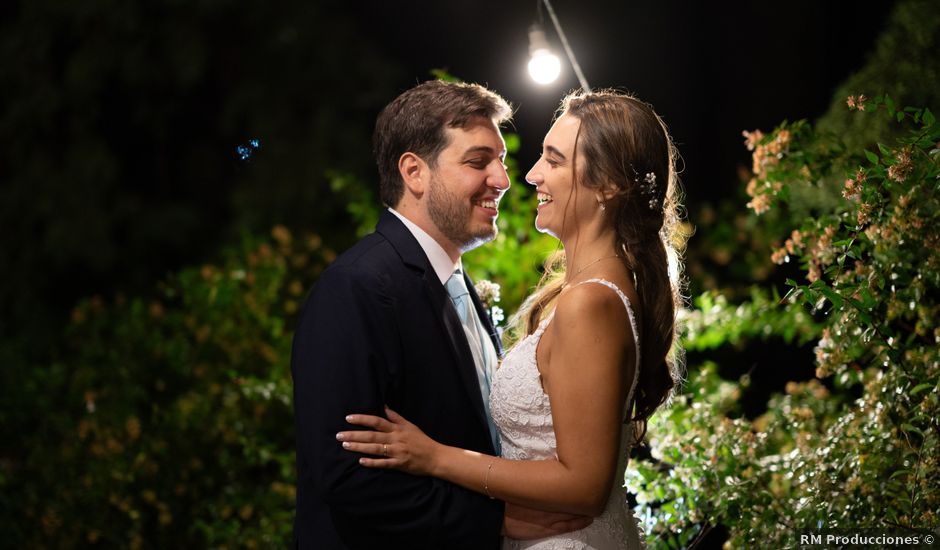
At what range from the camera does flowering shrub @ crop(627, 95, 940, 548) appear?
7.73 feet

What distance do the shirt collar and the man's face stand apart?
41mm

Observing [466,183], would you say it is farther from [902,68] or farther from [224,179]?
[224,179]

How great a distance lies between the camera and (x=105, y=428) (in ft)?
14.1

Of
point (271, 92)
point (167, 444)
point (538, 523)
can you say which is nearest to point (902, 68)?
point (538, 523)

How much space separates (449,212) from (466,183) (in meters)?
0.09

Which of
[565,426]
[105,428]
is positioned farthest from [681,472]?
[105,428]

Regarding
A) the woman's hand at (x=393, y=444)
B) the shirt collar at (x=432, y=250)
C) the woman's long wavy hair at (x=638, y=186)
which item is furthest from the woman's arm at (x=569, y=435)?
the shirt collar at (x=432, y=250)

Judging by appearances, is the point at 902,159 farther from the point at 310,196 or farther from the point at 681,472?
the point at 310,196

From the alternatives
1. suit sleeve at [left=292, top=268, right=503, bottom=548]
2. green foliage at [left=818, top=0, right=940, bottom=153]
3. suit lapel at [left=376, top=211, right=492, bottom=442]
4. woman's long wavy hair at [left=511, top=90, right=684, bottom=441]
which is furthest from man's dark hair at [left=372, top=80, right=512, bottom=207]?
green foliage at [left=818, top=0, right=940, bottom=153]

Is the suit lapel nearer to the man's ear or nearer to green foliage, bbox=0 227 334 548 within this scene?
the man's ear

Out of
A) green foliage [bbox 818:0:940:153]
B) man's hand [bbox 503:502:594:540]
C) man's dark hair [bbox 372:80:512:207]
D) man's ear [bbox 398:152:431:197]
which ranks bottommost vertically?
man's hand [bbox 503:502:594:540]

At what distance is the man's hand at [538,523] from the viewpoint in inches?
87.0

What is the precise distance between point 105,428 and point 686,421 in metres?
2.78

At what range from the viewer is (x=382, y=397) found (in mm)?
2133
